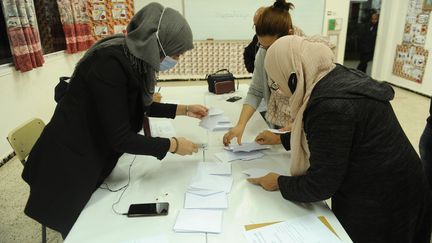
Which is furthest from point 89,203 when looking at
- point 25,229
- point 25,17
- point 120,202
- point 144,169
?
point 25,17

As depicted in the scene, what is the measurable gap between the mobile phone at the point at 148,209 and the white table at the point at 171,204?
2 centimetres

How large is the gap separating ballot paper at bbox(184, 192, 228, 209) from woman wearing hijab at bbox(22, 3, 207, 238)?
0.69 ft

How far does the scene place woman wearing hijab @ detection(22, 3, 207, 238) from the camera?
3.46ft

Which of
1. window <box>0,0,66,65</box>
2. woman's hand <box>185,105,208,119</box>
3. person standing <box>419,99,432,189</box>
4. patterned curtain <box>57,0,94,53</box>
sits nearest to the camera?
person standing <box>419,99,432,189</box>

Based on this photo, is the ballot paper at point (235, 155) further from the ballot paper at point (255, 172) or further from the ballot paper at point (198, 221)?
the ballot paper at point (198, 221)

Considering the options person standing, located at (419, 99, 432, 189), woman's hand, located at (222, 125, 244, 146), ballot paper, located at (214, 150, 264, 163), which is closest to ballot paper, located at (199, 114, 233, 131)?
woman's hand, located at (222, 125, 244, 146)

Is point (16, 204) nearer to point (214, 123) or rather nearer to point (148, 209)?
point (214, 123)

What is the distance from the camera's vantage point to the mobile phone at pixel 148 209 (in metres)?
1.06

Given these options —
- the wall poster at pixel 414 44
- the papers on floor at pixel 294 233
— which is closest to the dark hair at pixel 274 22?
the papers on floor at pixel 294 233

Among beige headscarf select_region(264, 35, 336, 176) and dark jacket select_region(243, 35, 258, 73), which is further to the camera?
dark jacket select_region(243, 35, 258, 73)

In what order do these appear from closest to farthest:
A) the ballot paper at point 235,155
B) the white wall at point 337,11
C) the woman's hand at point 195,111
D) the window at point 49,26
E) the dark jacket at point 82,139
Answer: the dark jacket at point 82,139, the ballot paper at point 235,155, the woman's hand at point 195,111, the window at point 49,26, the white wall at point 337,11

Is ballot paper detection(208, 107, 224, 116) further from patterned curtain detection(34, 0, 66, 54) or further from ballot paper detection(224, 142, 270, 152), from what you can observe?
patterned curtain detection(34, 0, 66, 54)

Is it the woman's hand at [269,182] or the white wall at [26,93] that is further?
the white wall at [26,93]

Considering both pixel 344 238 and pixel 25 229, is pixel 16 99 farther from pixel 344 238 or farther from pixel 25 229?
pixel 344 238
